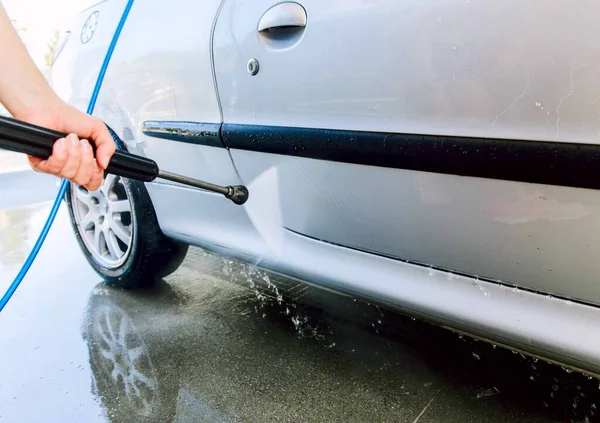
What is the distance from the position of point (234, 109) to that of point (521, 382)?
120 centimetres

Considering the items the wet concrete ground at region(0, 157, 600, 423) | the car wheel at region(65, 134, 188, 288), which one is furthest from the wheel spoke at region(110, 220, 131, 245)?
the wet concrete ground at region(0, 157, 600, 423)

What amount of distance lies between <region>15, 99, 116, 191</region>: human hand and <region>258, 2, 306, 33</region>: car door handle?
1.78 ft

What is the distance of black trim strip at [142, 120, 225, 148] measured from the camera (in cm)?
149

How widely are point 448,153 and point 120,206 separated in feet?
4.55

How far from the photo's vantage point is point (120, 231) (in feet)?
6.52

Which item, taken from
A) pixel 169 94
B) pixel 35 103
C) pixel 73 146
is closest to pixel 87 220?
pixel 169 94

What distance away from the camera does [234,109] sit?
1419 millimetres

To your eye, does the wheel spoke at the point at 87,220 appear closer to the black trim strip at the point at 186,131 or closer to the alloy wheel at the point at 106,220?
the alloy wheel at the point at 106,220

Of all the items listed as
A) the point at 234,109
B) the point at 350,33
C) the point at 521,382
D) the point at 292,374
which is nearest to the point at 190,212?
the point at 234,109

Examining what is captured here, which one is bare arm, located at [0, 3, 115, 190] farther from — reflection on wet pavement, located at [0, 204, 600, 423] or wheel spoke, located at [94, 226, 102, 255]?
wheel spoke, located at [94, 226, 102, 255]

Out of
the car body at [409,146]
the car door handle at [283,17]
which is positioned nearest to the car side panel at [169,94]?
the car body at [409,146]

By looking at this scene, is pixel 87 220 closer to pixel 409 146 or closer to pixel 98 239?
pixel 98 239

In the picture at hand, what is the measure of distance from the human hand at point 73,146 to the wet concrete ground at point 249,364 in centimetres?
79

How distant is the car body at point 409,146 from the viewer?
93 centimetres
